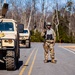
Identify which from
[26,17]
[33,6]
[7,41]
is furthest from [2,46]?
[26,17]

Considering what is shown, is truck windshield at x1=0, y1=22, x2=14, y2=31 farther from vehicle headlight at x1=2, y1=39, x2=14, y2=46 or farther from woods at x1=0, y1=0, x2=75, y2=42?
woods at x1=0, y1=0, x2=75, y2=42

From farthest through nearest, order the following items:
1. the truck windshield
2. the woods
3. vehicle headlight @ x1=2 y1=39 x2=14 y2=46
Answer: the woods, the truck windshield, vehicle headlight @ x1=2 y1=39 x2=14 y2=46

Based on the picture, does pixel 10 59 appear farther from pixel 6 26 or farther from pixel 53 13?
pixel 53 13

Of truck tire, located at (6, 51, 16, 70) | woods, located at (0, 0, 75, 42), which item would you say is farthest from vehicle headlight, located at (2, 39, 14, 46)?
woods, located at (0, 0, 75, 42)

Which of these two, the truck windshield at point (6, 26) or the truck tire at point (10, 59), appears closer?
the truck tire at point (10, 59)

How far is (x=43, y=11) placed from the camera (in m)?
79.4

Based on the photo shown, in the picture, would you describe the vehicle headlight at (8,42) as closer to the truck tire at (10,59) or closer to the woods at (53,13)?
the truck tire at (10,59)

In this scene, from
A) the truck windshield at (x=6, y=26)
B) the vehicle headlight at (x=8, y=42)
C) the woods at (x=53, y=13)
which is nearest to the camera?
the vehicle headlight at (x=8, y=42)

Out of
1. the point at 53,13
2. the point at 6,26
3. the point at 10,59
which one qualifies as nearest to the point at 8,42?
the point at 10,59

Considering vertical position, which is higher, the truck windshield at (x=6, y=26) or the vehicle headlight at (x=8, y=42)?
the truck windshield at (x=6, y=26)

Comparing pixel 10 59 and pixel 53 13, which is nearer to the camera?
pixel 10 59

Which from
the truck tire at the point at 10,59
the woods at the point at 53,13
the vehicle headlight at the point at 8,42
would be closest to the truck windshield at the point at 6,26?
the vehicle headlight at the point at 8,42

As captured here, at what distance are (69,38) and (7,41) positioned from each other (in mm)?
48588

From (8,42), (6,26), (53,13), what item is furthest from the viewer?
(53,13)
